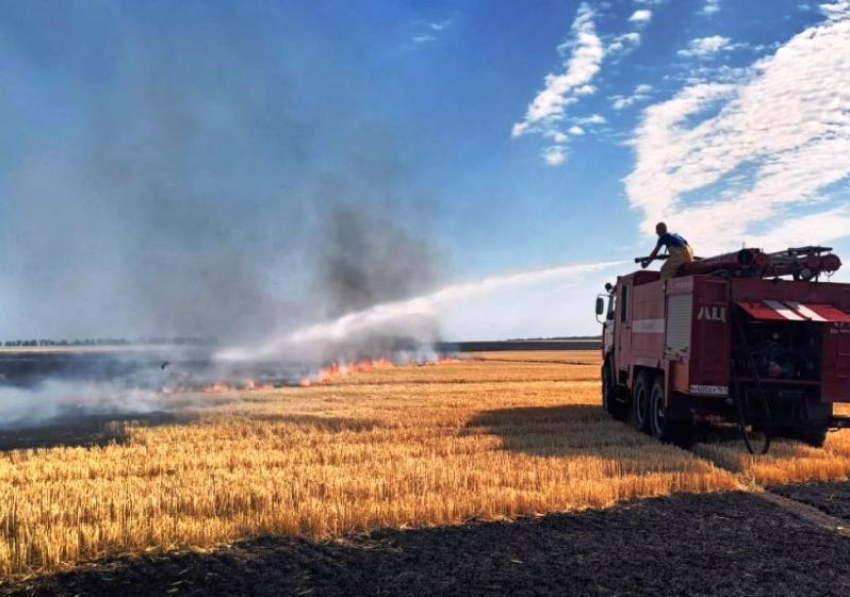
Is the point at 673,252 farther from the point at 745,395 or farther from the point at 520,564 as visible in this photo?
the point at 520,564

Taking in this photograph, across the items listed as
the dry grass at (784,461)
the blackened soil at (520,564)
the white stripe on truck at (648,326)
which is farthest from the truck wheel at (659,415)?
the blackened soil at (520,564)

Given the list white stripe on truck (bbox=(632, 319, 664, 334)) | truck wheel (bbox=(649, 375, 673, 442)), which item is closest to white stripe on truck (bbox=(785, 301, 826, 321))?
white stripe on truck (bbox=(632, 319, 664, 334))

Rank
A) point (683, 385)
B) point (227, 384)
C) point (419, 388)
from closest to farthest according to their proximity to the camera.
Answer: point (683, 385)
point (419, 388)
point (227, 384)

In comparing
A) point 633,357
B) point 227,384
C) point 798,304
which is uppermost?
point 798,304

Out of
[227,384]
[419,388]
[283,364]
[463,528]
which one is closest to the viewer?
[463,528]

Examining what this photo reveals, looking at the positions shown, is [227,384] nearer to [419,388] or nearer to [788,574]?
[419,388]

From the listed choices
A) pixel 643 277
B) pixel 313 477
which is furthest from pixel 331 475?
pixel 643 277

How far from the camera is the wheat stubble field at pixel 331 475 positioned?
7285 millimetres

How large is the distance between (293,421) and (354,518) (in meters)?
8.75

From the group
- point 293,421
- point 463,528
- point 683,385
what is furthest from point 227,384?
point 463,528

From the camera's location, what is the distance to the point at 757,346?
1238 centimetres

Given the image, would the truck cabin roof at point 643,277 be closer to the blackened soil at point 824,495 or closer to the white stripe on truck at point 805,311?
the white stripe on truck at point 805,311

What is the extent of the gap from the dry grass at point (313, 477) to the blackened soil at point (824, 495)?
0.73 m

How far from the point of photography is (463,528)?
762 cm
